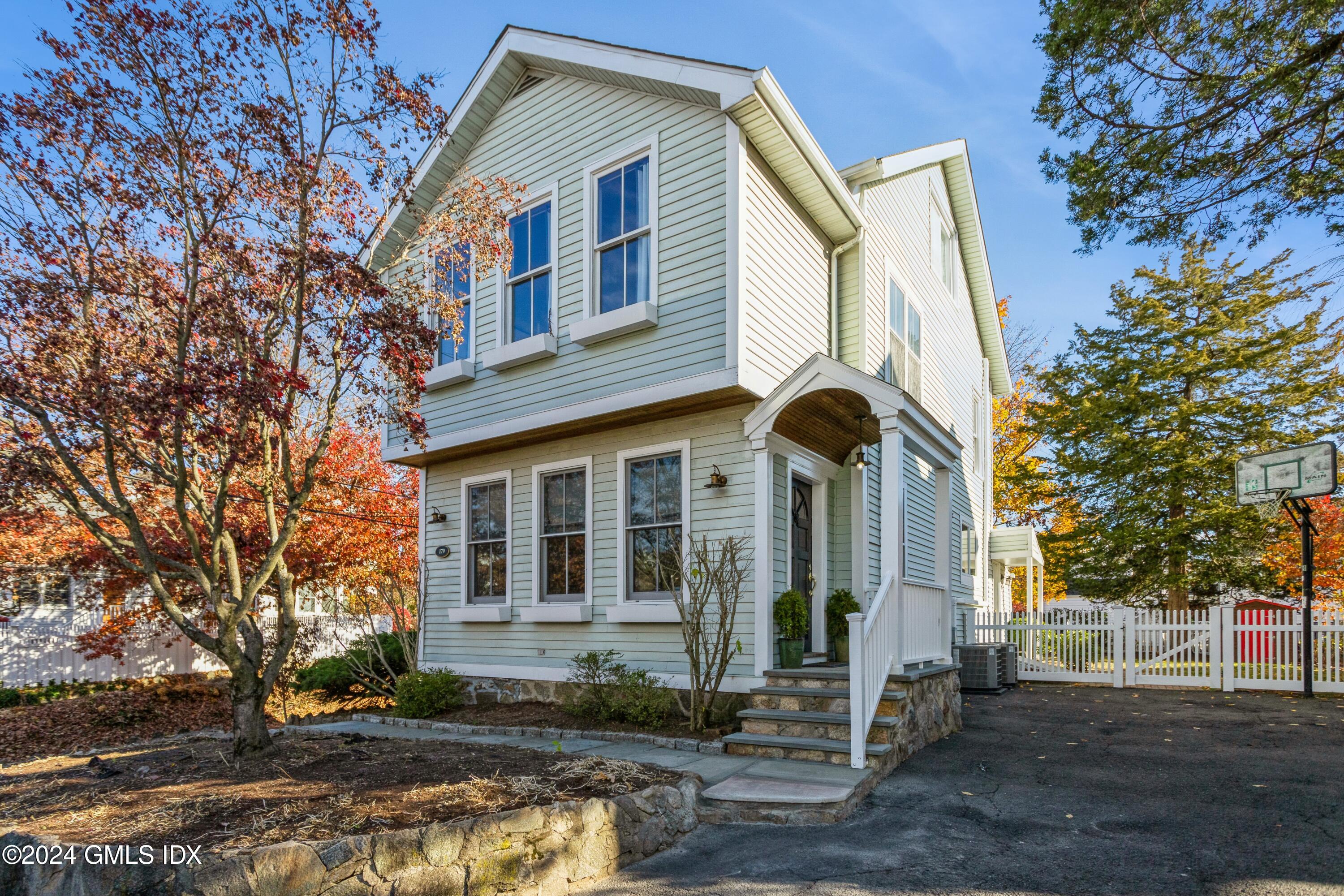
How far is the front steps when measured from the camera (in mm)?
6266

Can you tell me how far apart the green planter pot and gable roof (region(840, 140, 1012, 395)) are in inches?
211

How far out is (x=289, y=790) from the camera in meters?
4.99

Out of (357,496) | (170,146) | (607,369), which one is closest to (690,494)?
(607,369)

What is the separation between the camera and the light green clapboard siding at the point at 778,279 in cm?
783

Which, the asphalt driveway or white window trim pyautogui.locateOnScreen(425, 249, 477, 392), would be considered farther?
white window trim pyautogui.locateOnScreen(425, 249, 477, 392)

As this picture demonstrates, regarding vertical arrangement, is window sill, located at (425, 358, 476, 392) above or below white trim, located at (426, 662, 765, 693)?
above

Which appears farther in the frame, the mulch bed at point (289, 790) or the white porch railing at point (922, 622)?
the white porch railing at point (922, 622)

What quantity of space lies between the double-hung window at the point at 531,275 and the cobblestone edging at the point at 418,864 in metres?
5.97

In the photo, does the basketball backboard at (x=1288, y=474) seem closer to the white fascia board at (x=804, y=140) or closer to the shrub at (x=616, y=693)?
the white fascia board at (x=804, y=140)

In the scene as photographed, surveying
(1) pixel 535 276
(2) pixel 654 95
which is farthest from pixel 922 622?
(2) pixel 654 95

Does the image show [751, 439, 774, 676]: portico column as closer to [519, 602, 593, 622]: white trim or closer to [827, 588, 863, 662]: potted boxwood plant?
[827, 588, 863, 662]: potted boxwood plant

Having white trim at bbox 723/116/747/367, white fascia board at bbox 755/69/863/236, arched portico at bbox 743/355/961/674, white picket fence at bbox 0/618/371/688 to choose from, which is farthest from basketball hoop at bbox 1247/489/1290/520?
white picket fence at bbox 0/618/371/688

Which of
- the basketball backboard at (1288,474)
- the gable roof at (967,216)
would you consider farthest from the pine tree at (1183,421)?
the basketball backboard at (1288,474)

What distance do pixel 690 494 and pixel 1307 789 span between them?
526cm
